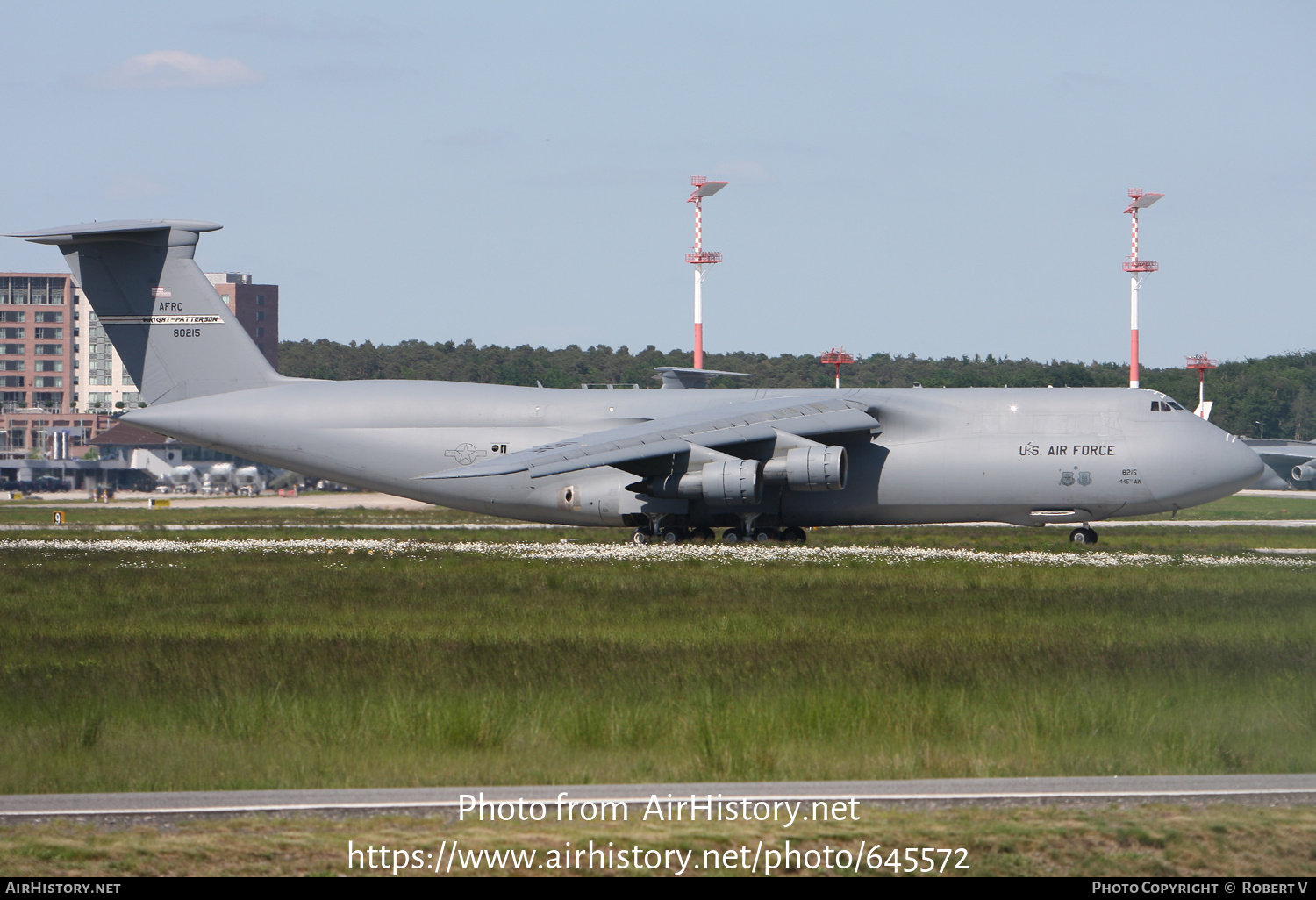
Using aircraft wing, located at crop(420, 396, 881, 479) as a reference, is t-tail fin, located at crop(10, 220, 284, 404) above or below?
above

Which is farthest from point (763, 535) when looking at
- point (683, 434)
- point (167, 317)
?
point (167, 317)

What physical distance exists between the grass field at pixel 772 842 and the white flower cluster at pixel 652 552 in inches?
645

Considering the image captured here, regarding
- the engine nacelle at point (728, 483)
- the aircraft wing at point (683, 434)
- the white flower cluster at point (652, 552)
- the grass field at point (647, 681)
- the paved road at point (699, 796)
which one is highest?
the aircraft wing at point (683, 434)

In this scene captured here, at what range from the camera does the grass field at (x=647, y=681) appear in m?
8.61

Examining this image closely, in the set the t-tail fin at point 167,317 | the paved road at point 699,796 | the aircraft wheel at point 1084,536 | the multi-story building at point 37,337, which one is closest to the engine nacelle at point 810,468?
the aircraft wheel at point 1084,536

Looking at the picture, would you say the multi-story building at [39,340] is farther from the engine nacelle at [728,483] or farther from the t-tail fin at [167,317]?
the engine nacelle at [728,483]

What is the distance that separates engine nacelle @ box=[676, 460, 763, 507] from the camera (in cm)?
2644

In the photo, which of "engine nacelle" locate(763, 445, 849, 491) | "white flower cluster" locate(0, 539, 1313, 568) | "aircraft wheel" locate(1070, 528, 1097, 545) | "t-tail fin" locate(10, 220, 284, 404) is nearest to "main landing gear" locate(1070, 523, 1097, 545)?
"aircraft wheel" locate(1070, 528, 1097, 545)

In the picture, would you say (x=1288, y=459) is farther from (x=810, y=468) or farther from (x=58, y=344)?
(x=58, y=344)

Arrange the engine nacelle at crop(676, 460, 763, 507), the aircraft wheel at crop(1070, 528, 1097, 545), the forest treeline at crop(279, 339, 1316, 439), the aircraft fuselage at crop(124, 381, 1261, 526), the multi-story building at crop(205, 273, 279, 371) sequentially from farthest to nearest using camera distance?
the multi-story building at crop(205, 273, 279, 371) < the forest treeline at crop(279, 339, 1316, 439) < the aircraft wheel at crop(1070, 528, 1097, 545) < the aircraft fuselage at crop(124, 381, 1261, 526) < the engine nacelle at crop(676, 460, 763, 507)

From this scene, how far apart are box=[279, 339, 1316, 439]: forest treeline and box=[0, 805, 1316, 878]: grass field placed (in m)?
77.8

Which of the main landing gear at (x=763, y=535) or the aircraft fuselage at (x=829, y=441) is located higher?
the aircraft fuselage at (x=829, y=441)

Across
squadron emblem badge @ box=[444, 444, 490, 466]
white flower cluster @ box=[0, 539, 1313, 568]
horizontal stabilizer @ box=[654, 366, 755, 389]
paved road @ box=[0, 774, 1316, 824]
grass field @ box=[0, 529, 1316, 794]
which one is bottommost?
white flower cluster @ box=[0, 539, 1313, 568]

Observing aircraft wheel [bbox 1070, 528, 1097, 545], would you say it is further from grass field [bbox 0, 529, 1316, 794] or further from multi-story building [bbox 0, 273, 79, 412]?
multi-story building [bbox 0, 273, 79, 412]
